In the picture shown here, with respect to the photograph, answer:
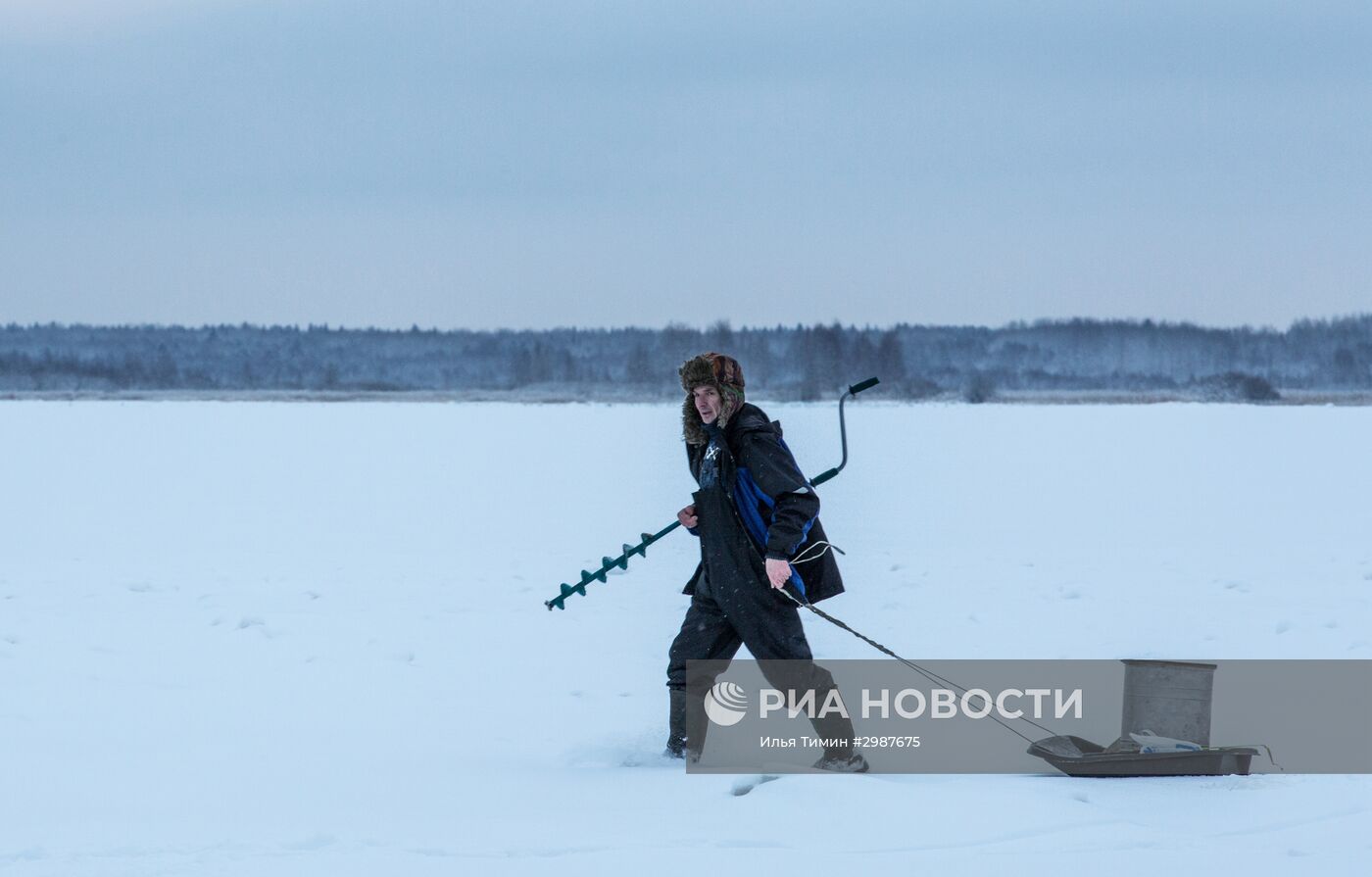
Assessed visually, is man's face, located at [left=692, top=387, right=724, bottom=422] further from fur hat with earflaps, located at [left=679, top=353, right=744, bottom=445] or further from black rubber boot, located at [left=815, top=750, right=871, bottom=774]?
black rubber boot, located at [left=815, top=750, right=871, bottom=774]

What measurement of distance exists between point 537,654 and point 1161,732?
10.6ft

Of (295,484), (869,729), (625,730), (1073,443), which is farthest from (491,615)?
(1073,443)

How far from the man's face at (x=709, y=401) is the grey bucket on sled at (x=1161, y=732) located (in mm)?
1433

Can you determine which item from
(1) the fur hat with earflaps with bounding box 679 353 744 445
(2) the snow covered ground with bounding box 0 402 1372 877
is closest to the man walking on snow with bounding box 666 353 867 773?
(1) the fur hat with earflaps with bounding box 679 353 744 445

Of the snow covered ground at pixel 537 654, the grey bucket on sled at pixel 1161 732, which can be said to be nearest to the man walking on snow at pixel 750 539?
the snow covered ground at pixel 537 654

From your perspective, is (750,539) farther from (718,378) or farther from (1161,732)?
(1161,732)

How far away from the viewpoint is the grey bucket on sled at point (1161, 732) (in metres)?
4.46

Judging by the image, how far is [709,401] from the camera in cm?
451

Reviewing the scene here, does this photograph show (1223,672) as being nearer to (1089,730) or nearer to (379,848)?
(1089,730)

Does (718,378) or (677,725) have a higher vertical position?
(718,378)

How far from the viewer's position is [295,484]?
1731 cm

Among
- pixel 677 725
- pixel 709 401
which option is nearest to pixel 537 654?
pixel 677 725

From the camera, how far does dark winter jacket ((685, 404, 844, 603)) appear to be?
4406 mm

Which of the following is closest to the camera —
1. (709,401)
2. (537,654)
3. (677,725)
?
(709,401)
